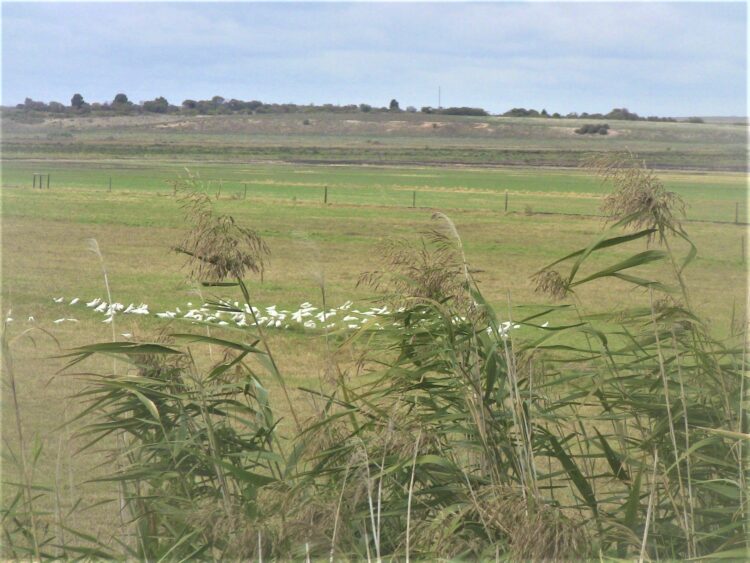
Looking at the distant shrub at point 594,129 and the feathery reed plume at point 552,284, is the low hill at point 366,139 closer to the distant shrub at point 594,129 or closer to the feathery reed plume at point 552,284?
the distant shrub at point 594,129

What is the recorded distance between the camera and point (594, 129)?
395 ft

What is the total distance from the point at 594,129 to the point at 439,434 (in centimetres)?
12297

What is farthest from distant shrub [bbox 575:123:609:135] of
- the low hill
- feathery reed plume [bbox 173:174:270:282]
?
feathery reed plume [bbox 173:174:270:282]

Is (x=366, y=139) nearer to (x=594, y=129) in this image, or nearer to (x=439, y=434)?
(x=594, y=129)

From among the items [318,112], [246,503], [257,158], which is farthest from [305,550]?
[318,112]

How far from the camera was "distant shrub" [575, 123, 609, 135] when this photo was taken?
118562 mm

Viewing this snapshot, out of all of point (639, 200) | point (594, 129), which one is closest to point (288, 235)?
point (639, 200)

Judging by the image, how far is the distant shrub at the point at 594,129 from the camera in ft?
389

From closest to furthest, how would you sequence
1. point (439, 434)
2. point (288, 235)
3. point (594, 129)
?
point (439, 434), point (288, 235), point (594, 129)

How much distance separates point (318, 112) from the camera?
139500 millimetres

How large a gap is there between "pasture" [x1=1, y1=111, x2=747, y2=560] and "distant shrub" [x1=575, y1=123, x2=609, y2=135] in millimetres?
13730

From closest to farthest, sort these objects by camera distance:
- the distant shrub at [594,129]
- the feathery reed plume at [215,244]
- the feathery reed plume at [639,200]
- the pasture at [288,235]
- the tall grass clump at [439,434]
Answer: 1. the tall grass clump at [439,434]
2. the feathery reed plume at [639,200]
3. the feathery reed plume at [215,244]
4. the pasture at [288,235]
5. the distant shrub at [594,129]

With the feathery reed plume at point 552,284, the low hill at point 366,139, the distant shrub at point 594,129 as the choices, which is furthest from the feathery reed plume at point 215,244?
the distant shrub at point 594,129

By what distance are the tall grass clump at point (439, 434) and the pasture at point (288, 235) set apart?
217 mm
